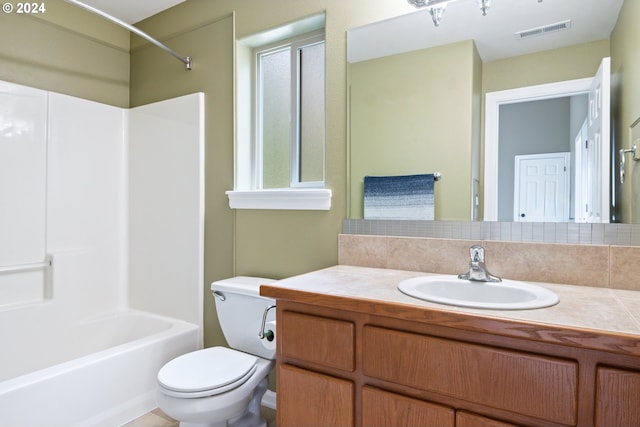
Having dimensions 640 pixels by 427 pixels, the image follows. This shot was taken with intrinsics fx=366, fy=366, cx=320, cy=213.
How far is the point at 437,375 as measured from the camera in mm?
919

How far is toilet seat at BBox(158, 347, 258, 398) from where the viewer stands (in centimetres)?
139

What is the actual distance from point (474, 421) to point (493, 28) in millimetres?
1354

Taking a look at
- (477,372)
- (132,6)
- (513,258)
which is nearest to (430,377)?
(477,372)

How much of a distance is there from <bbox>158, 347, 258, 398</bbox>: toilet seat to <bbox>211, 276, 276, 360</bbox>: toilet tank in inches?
3.3

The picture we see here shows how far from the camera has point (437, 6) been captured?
4.87 ft

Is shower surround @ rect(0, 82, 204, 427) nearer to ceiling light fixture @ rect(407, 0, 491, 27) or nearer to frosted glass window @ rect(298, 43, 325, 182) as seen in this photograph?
frosted glass window @ rect(298, 43, 325, 182)

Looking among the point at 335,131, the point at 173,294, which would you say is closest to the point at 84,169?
the point at 173,294

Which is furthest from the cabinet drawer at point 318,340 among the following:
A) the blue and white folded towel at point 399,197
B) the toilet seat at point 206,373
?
the blue and white folded towel at point 399,197

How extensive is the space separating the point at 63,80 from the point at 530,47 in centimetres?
259

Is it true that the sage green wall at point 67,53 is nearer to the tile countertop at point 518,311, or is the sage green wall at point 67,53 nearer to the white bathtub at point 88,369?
the white bathtub at point 88,369

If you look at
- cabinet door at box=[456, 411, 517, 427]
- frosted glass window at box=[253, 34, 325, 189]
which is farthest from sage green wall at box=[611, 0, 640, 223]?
frosted glass window at box=[253, 34, 325, 189]

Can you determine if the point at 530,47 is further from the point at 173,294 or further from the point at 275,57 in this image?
the point at 173,294

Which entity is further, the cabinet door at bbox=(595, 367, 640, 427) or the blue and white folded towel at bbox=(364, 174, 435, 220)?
the blue and white folded towel at bbox=(364, 174, 435, 220)

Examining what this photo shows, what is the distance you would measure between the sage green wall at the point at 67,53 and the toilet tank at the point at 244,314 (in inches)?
Result: 66.4
